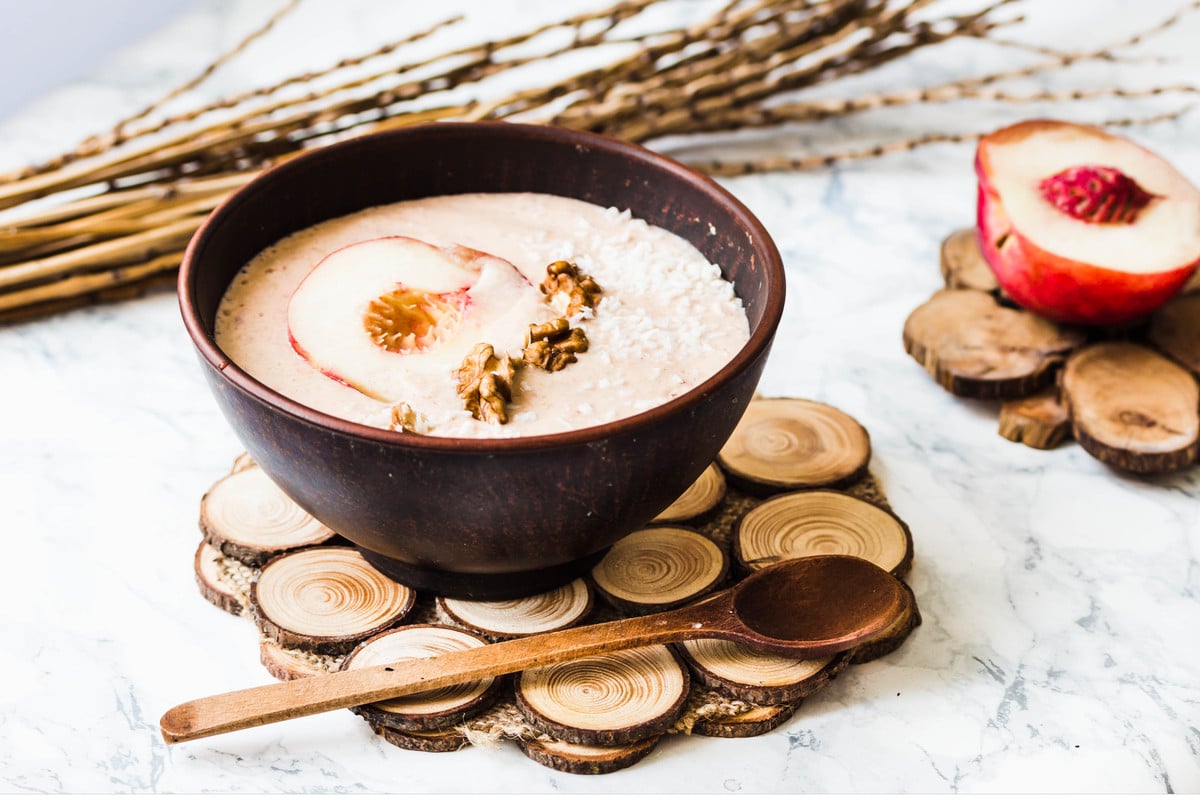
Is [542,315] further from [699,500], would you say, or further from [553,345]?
[699,500]

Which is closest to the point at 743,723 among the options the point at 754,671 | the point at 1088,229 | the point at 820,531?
the point at 754,671

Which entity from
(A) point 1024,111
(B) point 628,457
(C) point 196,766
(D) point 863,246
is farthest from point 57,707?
(A) point 1024,111

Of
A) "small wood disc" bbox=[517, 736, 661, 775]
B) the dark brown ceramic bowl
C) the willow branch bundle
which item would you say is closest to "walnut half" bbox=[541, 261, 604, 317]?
the dark brown ceramic bowl

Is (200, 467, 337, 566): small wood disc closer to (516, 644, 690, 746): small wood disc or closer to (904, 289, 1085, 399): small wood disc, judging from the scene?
(516, 644, 690, 746): small wood disc

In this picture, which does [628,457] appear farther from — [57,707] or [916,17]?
[916,17]

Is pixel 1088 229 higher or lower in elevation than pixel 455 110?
lower

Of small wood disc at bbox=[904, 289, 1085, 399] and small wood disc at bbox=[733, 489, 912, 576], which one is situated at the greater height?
small wood disc at bbox=[733, 489, 912, 576]

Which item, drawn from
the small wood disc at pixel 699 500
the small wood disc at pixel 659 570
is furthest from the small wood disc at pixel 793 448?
the small wood disc at pixel 659 570
